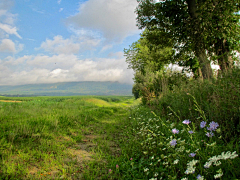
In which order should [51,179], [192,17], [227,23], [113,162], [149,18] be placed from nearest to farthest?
[51,179]
[113,162]
[227,23]
[192,17]
[149,18]

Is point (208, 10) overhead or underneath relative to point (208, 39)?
overhead

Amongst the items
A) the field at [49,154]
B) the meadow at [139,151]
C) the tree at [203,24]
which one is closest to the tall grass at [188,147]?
the meadow at [139,151]

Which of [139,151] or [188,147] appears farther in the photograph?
[139,151]

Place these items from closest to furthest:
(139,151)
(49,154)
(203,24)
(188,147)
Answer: (188,147) < (139,151) < (49,154) < (203,24)

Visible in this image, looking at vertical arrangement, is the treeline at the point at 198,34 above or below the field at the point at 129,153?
above

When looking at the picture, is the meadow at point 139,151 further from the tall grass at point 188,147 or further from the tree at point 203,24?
the tree at point 203,24

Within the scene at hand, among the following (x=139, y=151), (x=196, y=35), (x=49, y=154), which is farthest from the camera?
(x=196, y=35)

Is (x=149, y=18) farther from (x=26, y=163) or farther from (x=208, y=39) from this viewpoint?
(x=26, y=163)

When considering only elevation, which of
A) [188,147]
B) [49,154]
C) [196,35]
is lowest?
[49,154]

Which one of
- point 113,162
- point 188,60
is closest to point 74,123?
point 113,162

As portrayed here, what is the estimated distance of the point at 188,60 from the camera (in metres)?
10.8

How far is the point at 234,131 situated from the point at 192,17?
30.7 ft

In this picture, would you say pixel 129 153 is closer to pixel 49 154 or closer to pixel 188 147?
pixel 188 147

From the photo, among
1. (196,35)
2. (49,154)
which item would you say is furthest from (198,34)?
(49,154)
